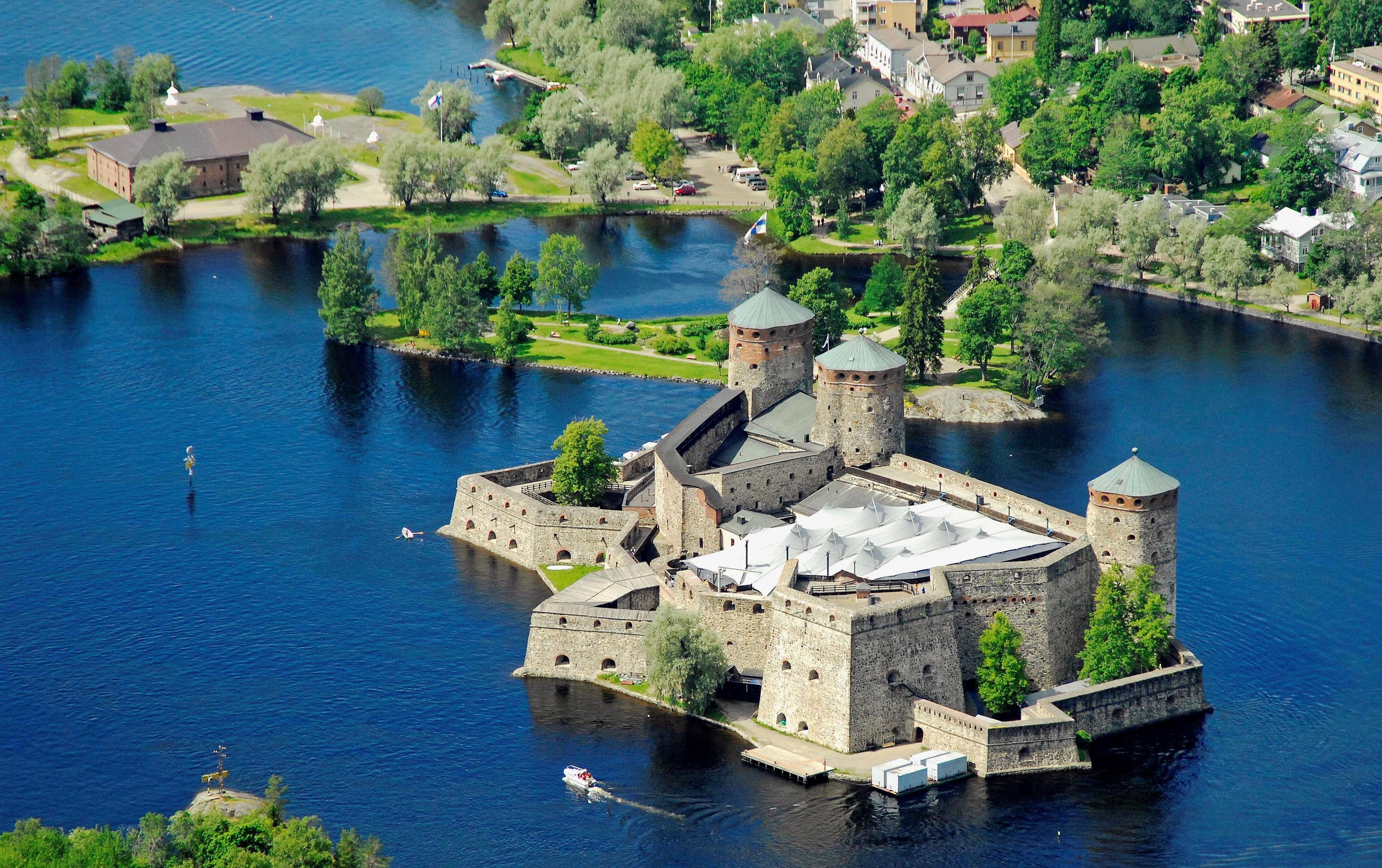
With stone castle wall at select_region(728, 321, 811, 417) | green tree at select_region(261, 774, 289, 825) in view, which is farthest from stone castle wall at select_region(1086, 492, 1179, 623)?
green tree at select_region(261, 774, 289, 825)

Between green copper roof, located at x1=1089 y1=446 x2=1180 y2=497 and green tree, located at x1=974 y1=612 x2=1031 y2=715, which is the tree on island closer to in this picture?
green tree, located at x1=974 y1=612 x2=1031 y2=715

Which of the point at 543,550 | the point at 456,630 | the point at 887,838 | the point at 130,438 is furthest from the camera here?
the point at 130,438

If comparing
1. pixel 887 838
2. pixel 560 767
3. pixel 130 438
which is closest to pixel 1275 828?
pixel 887 838

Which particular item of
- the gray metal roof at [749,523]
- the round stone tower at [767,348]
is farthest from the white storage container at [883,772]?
the round stone tower at [767,348]

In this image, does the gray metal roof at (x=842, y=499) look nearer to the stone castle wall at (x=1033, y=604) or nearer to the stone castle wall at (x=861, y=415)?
the stone castle wall at (x=861, y=415)

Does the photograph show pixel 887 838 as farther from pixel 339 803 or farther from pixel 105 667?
pixel 105 667

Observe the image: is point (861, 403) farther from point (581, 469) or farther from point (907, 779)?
point (907, 779)
